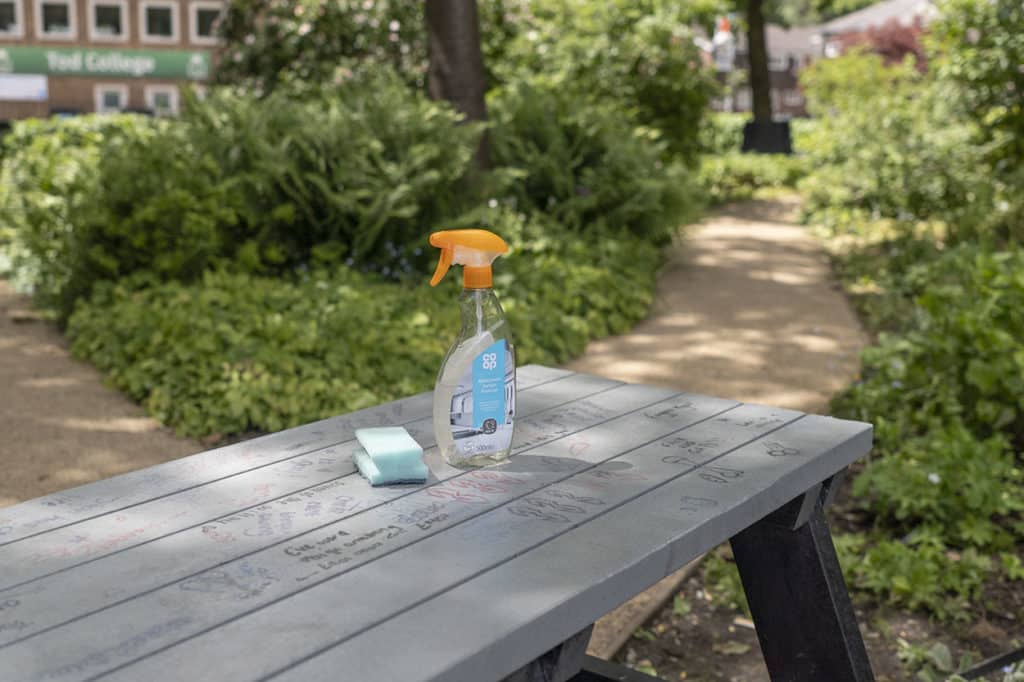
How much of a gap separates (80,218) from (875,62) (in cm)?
1488

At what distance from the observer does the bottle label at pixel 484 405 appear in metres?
2.03

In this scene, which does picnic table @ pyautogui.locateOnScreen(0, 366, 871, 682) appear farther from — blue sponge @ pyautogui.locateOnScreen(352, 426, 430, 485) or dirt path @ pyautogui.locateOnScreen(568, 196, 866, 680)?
dirt path @ pyautogui.locateOnScreen(568, 196, 866, 680)

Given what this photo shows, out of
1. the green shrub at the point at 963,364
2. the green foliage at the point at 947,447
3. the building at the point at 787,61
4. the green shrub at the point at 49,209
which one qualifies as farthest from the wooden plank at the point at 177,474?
the building at the point at 787,61

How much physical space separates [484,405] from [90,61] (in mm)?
34942

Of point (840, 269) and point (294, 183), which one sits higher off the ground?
point (294, 183)

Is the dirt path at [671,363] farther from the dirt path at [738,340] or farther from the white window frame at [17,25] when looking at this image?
the white window frame at [17,25]

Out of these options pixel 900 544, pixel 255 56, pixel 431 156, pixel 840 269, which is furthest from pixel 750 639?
pixel 255 56

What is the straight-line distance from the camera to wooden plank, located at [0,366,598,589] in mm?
1620

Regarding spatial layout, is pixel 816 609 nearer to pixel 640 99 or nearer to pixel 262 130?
pixel 262 130

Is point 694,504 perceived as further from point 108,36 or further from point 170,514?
point 108,36

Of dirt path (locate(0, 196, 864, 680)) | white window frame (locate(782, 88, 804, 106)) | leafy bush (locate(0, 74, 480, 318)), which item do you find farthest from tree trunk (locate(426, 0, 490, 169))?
white window frame (locate(782, 88, 804, 106))

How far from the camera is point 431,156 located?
7164 millimetres

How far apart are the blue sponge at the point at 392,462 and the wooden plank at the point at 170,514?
0.08 m

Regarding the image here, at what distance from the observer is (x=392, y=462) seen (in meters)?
1.95
